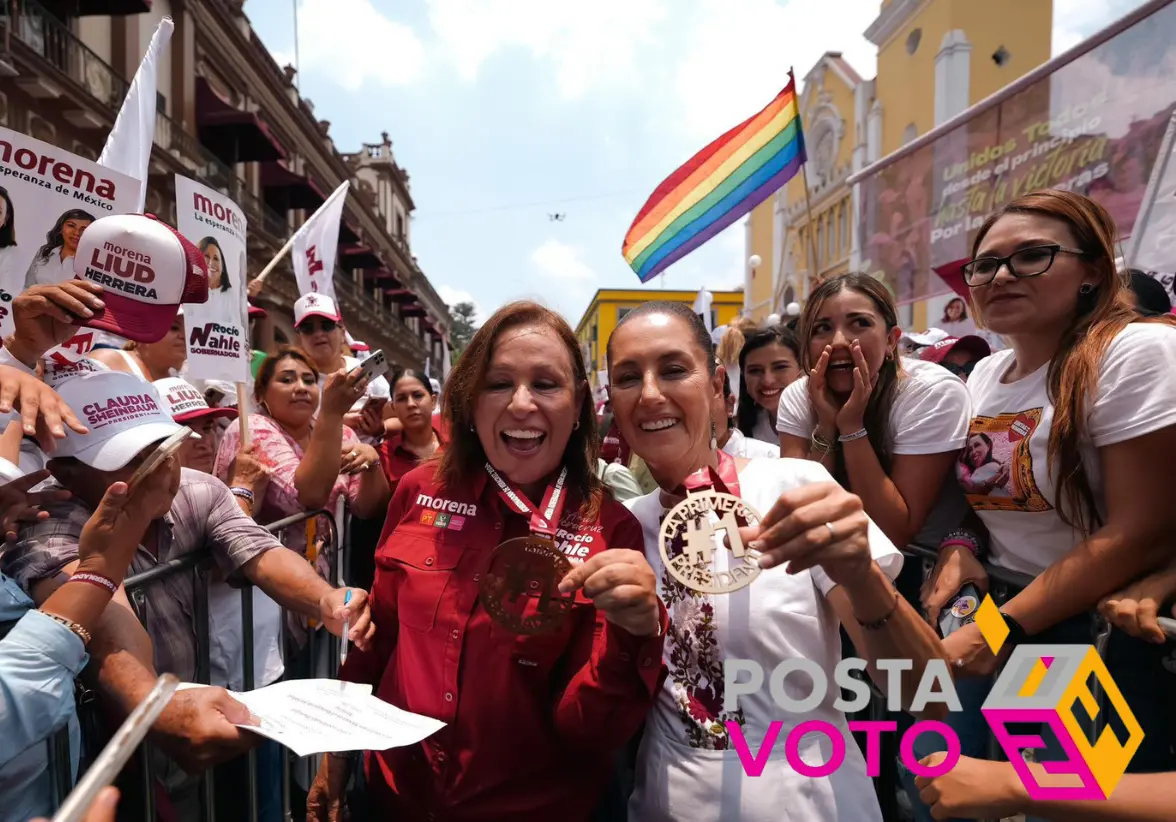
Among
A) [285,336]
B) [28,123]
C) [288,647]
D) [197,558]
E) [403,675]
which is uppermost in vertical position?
[28,123]

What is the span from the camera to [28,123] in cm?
1064

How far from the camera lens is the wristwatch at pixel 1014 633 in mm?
1873

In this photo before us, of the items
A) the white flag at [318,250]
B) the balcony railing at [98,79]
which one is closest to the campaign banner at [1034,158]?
the white flag at [318,250]

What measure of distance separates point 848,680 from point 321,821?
1.44 m

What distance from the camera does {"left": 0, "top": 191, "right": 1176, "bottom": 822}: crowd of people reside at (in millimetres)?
1482

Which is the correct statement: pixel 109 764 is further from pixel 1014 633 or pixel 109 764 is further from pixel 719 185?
pixel 719 185

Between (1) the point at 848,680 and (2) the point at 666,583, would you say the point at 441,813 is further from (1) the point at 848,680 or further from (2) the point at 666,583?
(1) the point at 848,680

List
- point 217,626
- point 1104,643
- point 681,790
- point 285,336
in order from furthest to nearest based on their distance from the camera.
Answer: point 285,336
point 217,626
point 1104,643
point 681,790

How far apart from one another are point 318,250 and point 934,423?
5412mm

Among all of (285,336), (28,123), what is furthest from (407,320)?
(28,123)

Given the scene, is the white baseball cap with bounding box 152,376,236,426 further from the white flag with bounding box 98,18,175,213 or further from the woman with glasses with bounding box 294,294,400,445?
the woman with glasses with bounding box 294,294,400,445

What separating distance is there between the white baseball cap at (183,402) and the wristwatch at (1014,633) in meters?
3.09

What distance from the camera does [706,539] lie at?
143 cm

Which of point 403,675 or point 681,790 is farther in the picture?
point 403,675
